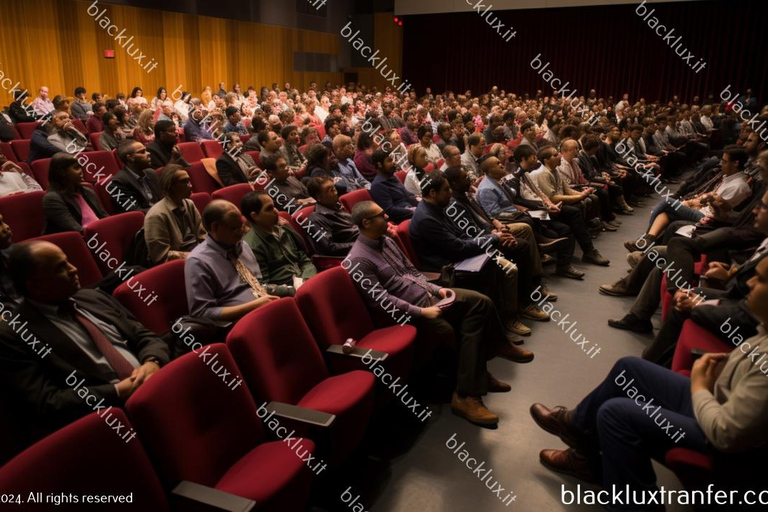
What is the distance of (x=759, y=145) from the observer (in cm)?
441

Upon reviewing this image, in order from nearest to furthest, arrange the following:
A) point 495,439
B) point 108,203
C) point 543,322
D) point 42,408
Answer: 1. point 42,408
2. point 495,439
3. point 543,322
4. point 108,203

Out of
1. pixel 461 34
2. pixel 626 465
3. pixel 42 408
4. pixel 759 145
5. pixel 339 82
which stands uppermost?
pixel 461 34

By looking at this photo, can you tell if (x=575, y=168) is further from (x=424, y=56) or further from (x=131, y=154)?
(x=424, y=56)

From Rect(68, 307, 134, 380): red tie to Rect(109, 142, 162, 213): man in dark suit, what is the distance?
2.06 metres

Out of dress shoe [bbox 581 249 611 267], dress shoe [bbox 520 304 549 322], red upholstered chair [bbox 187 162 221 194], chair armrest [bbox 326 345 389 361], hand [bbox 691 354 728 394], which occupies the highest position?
red upholstered chair [bbox 187 162 221 194]

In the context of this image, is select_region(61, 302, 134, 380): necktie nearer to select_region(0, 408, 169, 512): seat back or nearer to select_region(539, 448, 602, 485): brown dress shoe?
select_region(0, 408, 169, 512): seat back

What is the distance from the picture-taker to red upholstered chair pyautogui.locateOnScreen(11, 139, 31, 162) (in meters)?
5.90

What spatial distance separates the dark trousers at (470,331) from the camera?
266cm

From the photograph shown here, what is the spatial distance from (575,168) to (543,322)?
2590 mm

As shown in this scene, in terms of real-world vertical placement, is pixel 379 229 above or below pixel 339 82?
below

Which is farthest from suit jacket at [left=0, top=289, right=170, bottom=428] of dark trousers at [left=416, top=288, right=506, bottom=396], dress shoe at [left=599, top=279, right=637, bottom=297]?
dress shoe at [left=599, top=279, right=637, bottom=297]

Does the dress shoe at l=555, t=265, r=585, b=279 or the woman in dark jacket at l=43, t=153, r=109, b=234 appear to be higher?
the woman in dark jacket at l=43, t=153, r=109, b=234

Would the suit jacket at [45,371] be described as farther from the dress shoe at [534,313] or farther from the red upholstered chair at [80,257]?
the dress shoe at [534,313]

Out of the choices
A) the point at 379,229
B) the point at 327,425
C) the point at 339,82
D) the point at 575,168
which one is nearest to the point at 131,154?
the point at 379,229
